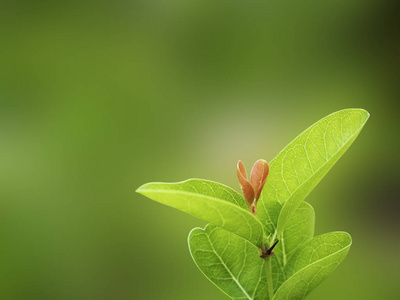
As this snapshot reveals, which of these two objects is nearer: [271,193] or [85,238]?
[271,193]

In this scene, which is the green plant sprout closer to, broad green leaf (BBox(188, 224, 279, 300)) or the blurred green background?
broad green leaf (BBox(188, 224, 279, 300))

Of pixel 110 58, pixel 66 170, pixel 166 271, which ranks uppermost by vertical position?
pixel 110 58

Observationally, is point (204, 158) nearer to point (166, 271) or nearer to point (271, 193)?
point (166, 271)

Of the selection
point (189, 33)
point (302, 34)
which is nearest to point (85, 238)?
point (189, 33)

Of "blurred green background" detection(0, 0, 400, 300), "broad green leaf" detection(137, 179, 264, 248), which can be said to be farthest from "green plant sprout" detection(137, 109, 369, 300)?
"blurred green background" detection(0, 0, 400, 300)

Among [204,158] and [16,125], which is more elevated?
[16,125]

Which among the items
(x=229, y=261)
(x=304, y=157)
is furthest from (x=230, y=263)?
(x=304, y=157)
